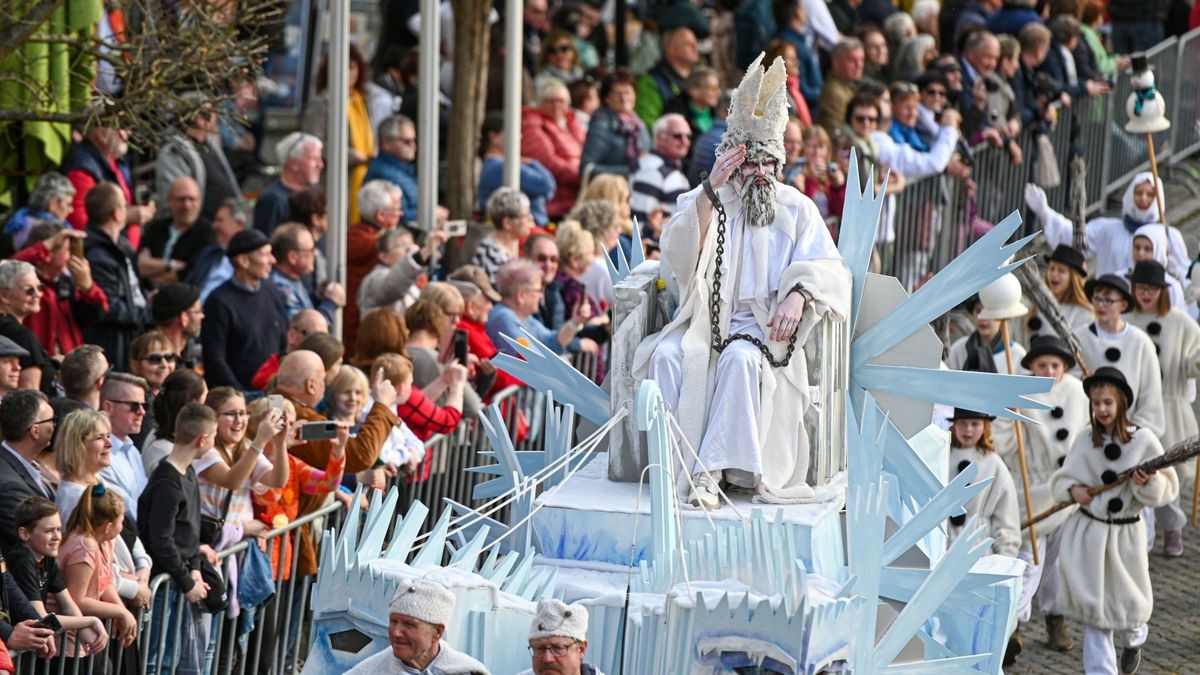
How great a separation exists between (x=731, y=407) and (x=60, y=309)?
186 inches

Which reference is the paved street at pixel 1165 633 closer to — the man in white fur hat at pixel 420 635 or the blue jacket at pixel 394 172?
→ the blue jacket at pixel 394 172

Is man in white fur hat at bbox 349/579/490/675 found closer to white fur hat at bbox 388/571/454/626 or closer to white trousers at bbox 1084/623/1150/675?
white fur hat at bbox 388/571/454/626

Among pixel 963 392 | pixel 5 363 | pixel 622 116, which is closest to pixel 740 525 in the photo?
pixel 963 392

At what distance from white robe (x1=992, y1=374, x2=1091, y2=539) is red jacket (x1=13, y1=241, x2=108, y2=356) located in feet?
18.2

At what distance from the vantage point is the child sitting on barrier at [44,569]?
9617 mm

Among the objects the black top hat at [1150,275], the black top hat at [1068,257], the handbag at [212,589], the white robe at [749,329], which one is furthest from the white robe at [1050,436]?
the handbag at [212,589]

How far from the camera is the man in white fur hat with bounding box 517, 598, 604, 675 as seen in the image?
28.0 feet

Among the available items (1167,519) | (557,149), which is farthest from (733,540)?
(557,149)

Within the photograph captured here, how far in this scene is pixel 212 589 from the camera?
10773 millimetres

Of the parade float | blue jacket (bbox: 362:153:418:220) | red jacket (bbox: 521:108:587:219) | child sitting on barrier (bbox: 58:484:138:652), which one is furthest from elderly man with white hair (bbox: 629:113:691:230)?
child sitting on barrier (bbox: 58:484:138:652)

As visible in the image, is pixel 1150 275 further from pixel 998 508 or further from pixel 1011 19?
pixel 1011 19

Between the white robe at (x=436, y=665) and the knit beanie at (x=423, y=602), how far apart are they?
13cm

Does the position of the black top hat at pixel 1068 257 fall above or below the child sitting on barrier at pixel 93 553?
above

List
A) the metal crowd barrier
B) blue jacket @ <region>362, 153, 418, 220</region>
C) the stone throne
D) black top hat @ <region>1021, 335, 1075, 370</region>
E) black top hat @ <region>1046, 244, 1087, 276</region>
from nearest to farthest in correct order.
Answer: the metal crowd barrier, the stone throne, black top hat @ <region>1021, 335, 1075, 370</region>, black top hat @ <region>1046, 244, 1087, 276</region>, blue jacket @ <region>362, 153, 418, 220</region>
